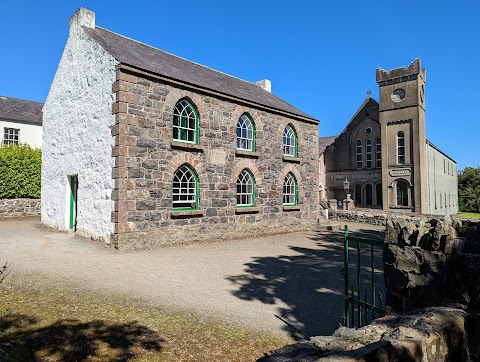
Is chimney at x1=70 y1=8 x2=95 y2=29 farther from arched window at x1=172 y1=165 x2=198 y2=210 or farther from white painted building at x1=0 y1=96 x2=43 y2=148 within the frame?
white painted building at x1=0 y1=96 x2=43 y2=148

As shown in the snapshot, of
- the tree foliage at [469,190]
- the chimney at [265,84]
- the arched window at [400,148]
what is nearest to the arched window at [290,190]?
the chimney at [265,84]

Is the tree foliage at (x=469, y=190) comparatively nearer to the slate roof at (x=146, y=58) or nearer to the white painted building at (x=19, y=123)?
the slate roof at (x=146, y=58)

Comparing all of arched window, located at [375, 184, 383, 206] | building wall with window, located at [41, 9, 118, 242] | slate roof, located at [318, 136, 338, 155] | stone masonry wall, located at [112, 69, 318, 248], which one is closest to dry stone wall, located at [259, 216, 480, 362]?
stone masonry wall, located at [112, 69, 318, 248]

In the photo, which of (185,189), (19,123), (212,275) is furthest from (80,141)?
(19,123)

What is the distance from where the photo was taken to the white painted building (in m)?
25.3

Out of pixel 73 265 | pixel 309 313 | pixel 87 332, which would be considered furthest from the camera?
pixel 73 265

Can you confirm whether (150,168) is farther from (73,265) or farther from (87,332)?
(87,332)

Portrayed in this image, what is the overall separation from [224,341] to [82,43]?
Answer: 41.7 feet

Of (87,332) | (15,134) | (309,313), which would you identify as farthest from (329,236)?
(15,134)

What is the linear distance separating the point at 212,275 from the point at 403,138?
28396mm

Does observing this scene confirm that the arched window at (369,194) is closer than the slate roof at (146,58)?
No

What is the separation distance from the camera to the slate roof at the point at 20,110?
25816mm

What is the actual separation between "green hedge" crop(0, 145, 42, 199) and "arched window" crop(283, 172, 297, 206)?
14.9m

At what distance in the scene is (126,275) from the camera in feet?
24.7
